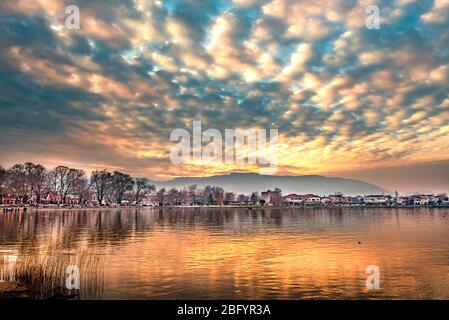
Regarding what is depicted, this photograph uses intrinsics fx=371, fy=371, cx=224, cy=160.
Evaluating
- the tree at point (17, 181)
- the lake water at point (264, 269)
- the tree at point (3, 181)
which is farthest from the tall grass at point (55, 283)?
the tree at point (17, 181)

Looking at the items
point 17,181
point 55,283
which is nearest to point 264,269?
point 55,283

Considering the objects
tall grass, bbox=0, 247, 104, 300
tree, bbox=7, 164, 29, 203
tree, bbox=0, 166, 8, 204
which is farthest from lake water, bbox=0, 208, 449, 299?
→ tree, bbox=7, 164, 29, 203

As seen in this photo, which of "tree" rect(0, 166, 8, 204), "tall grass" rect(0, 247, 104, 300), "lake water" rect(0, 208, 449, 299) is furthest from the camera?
"tree" rect(0, 166, 8, 204)

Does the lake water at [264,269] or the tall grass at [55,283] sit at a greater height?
the tall grass at [55,283]

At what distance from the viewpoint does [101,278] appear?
1163 inches

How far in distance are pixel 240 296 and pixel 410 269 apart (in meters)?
19.0

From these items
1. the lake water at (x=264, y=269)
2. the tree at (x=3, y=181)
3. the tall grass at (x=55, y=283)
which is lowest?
the lake water at (x=264, y=269)

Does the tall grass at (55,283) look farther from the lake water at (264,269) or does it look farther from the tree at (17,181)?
the tree at (17,181)

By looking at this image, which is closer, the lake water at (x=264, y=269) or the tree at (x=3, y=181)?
the lake water at (x=264, y=269)

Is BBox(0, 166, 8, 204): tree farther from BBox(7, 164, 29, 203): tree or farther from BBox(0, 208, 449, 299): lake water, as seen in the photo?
BBox(0, 208, 449, 299): lake water

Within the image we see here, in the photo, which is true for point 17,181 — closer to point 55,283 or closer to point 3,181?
point 3,181

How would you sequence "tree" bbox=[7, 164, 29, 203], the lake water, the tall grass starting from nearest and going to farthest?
the tall grass
the lake water
"tree" bbox=[7, 164, 29, 203]
